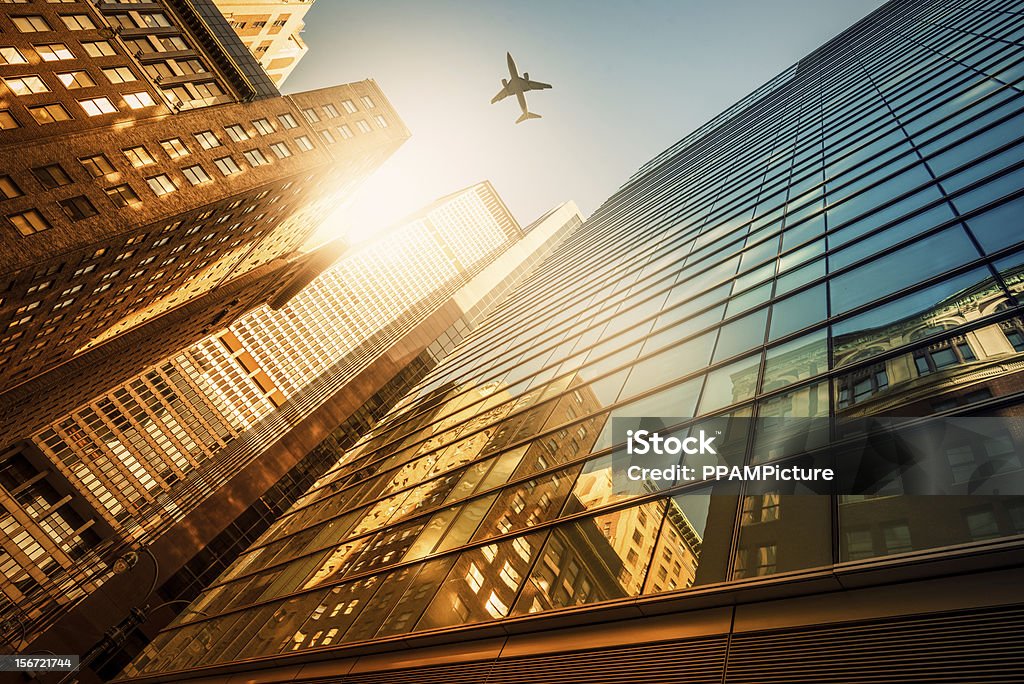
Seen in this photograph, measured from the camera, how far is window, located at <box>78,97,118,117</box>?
28.3 metres

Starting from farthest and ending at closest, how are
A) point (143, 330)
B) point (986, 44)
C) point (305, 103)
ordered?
point (143, 330), point (305, 103), point (986, 44)

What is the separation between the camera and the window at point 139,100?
30.7 meters

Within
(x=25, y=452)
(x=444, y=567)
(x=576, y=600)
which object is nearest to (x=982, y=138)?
(x=576, y=600)

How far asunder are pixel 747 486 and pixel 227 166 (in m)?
38.0

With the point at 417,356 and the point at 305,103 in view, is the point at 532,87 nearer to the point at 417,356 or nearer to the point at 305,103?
the point at 305,103

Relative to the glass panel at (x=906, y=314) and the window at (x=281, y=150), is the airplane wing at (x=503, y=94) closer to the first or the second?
the window at (x=281, y=150)

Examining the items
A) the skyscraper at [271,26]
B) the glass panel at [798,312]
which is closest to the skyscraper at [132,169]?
the glass panel at [798,312]

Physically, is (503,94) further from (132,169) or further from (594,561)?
(594,561)

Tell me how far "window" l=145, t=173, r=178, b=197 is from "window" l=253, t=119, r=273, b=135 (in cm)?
1048

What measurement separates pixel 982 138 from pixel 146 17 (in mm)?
47467

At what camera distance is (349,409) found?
5922cm

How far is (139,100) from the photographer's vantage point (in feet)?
103

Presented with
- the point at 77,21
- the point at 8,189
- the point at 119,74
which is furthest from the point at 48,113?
the point at 77,21

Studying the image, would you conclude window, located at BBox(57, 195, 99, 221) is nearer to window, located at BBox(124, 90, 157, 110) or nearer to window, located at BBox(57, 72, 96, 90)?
window, located at BBox(57, 72, 96, 90)
